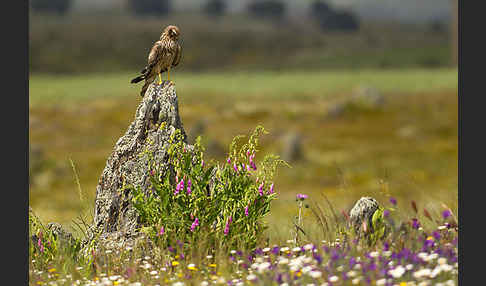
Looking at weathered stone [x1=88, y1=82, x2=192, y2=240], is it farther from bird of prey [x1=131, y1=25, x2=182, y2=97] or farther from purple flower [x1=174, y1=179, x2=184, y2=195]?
purple flower [x1=174, y1=179, x2=184, y2=195]

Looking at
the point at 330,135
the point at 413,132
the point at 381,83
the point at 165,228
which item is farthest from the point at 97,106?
the point at 165,228

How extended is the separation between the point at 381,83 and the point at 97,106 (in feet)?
157

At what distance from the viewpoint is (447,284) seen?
598 centimetres

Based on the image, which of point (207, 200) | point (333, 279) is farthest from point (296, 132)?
point (333, 279)

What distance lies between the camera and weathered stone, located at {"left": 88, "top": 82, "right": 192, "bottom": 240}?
8.73 meters

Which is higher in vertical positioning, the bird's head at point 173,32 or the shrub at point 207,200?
the bird's head at point 173,32

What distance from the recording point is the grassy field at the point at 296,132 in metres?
32.7

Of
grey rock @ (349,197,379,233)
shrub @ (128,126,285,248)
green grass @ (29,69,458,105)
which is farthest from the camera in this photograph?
green grass @ (29,69,458,105)

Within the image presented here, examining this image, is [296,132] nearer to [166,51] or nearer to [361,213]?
[361,213]

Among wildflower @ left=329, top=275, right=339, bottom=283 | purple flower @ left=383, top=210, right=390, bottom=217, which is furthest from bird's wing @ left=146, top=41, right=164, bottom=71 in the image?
wildflower @ left=329, top=275, right=339, bottom=283

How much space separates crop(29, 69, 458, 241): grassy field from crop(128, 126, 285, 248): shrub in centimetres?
1225

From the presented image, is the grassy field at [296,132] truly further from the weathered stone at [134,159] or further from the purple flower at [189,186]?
the purple flower at [189,186]

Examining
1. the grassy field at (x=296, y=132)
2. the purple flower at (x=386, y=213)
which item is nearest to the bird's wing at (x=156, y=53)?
the purple flower at (x=386, y=213)

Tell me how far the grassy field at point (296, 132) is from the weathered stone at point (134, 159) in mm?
11275
